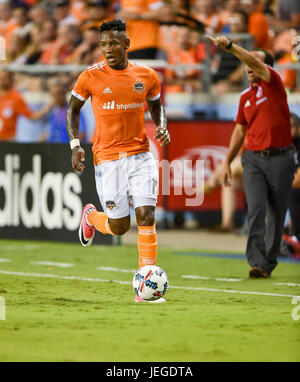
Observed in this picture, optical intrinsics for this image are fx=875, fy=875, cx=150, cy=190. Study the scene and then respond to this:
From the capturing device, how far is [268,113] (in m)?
9.63

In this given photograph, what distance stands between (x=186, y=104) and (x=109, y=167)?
8149 millimetres

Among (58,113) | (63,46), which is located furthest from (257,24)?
(63,46)

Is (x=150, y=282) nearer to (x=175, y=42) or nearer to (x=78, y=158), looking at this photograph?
(x=78, y=158)

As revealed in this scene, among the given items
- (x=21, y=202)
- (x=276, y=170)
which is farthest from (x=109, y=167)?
(x=21, y=202)

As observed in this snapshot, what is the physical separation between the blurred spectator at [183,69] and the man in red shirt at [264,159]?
657 centimetres

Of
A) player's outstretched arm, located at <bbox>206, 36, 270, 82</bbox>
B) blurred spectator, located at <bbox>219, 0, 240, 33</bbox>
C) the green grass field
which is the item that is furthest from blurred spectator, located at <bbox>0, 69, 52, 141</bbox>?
player's outstretched arm, located at <bbox>206, 36, 270, 82</bbox>

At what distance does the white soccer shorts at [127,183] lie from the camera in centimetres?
799

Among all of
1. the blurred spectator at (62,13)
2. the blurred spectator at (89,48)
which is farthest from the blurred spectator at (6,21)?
the blurred spectator at (89,48)

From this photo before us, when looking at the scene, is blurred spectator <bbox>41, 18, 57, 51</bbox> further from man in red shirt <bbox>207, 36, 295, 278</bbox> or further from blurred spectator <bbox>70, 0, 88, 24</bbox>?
man in red shirt <bbox>207, 36, 295, 278</bbox>

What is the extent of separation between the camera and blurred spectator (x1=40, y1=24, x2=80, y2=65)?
728 inches

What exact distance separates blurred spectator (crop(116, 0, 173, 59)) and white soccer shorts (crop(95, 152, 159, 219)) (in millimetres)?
7258

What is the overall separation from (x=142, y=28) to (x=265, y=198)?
656 cm

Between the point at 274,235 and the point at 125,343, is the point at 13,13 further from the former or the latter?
the point at 125,343

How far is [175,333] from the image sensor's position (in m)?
6.23
